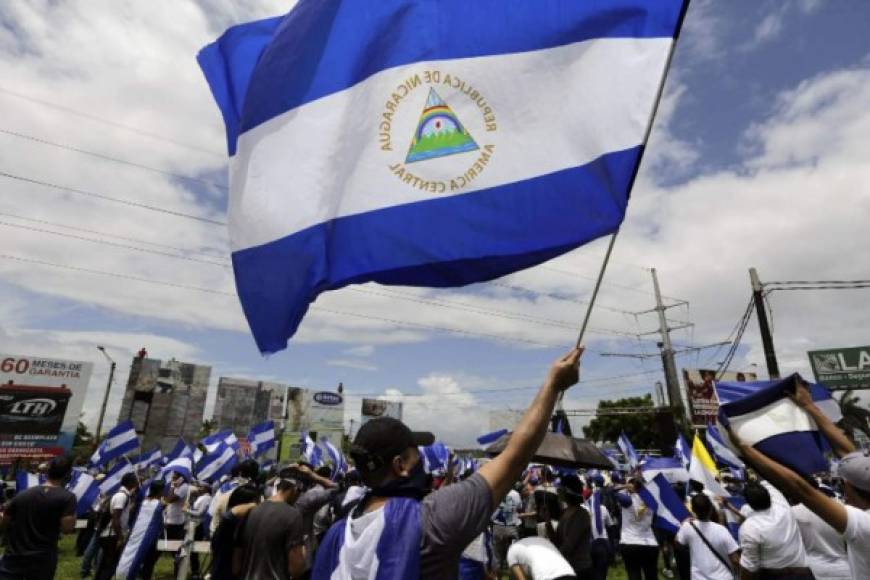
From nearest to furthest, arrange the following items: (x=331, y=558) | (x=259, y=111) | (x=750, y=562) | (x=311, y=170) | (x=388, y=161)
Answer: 1. (x=331, y=558)
2. (x=388, y=161)
3. (x=311, y=170)
4. (x=259, y=111)
5. (x=750, y=562)

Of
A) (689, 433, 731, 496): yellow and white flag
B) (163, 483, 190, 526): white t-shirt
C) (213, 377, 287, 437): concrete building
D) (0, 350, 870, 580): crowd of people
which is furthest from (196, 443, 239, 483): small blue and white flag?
(213, 377, 287, 437): concrete building

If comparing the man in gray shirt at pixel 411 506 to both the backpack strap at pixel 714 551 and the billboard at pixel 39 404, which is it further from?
the billboard at pixel 39 404

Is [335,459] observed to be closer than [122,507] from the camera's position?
No

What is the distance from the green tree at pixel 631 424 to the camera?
50.4m

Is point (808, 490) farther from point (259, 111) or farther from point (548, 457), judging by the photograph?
point (548, 457)

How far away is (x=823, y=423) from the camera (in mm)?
2979

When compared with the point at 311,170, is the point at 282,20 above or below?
above

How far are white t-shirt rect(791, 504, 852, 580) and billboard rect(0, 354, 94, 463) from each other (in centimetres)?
3632

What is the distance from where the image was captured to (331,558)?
76.3 inches

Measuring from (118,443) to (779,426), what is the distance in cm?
1671

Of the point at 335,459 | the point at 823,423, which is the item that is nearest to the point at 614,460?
the point at 335,459

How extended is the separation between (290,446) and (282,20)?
5421cm

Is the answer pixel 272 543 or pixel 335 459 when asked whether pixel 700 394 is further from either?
pixel 272 543

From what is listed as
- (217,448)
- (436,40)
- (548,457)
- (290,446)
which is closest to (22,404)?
(290,446)
